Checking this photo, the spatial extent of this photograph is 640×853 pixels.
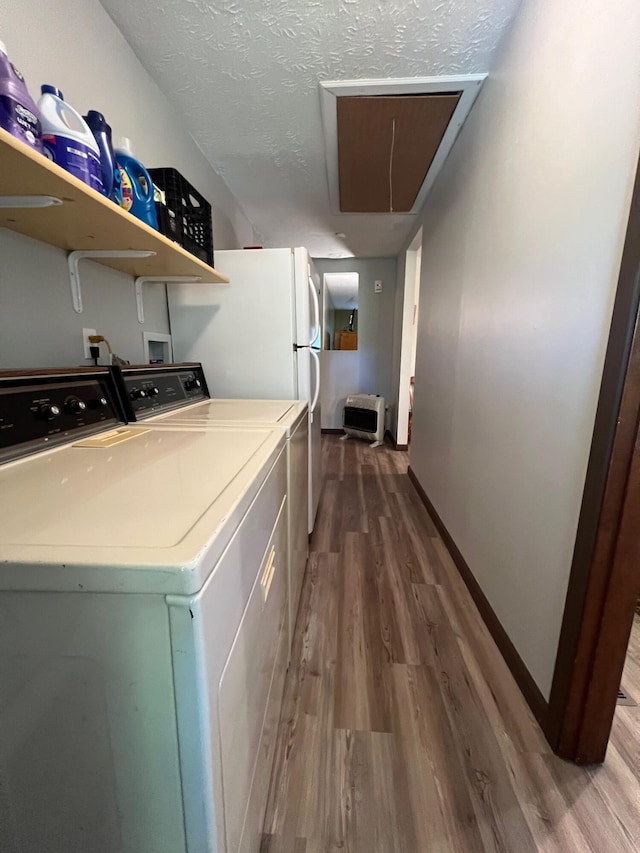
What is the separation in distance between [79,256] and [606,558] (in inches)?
70.9

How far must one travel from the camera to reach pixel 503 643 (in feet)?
4.46

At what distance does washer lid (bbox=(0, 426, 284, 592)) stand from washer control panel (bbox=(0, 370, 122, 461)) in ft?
0.16

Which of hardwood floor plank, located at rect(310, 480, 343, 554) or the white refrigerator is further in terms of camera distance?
hardwood floor plank, located at rect(310, 480, 343, 554)

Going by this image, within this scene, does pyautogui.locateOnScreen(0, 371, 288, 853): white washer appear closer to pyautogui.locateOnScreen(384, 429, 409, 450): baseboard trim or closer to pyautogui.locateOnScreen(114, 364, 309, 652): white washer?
pyautogui.locateOnScreen(114, 364, 309, 652): white washer

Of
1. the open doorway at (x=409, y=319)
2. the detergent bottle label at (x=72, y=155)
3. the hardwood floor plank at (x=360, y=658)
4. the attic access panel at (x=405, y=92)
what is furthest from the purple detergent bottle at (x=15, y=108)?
the open doorway at (x=409, y=319)

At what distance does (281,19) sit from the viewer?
1313mm

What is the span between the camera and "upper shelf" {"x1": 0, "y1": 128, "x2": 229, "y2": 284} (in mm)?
664

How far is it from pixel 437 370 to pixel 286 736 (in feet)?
6.99

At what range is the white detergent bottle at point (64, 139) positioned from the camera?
79 cm

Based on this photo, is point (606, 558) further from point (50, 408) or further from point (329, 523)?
point (329, 523)

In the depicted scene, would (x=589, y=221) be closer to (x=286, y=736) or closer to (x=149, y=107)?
(x=286, y=736)

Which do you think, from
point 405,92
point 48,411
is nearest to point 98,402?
point 48,411

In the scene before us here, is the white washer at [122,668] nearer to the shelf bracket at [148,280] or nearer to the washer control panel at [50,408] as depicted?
the washer control panel at [50,408]

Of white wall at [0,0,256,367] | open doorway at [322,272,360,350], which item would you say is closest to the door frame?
white wall at [0,0,256,367]
